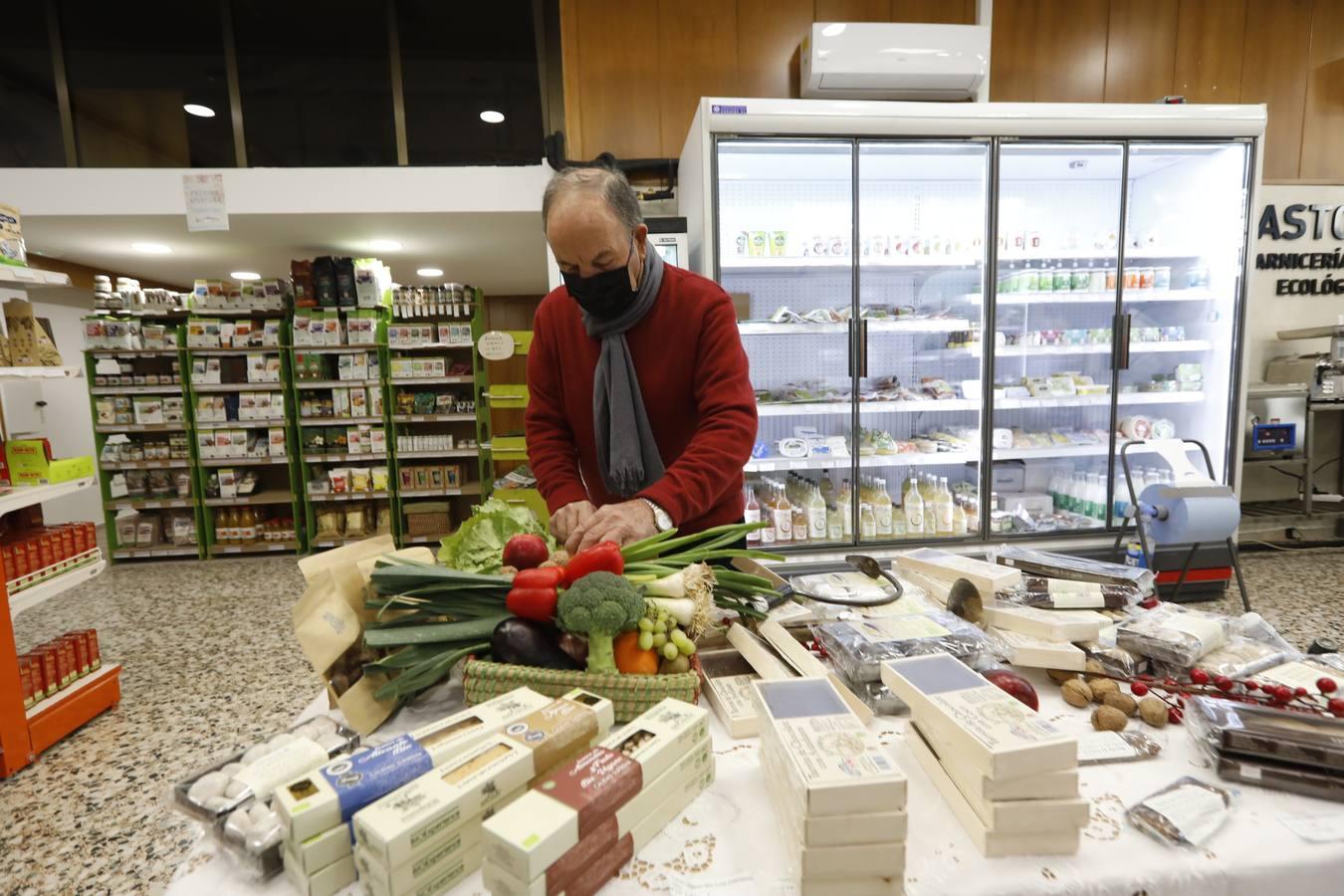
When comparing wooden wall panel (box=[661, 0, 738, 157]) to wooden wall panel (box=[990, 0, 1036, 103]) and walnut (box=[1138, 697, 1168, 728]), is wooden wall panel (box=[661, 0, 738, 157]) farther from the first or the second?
walnut (box=[1138, 697, 1168, 728])

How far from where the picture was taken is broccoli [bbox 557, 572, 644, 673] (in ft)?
3.20

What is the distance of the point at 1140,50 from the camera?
4715 millimetres

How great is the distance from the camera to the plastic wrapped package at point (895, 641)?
1.12m

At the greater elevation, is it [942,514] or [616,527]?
[616,527]

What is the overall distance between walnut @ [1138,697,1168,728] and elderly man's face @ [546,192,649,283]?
4.20 feet

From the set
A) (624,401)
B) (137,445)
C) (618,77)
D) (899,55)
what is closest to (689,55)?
(618,77)

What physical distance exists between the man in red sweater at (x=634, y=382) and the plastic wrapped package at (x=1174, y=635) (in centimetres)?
85

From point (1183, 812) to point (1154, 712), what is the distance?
238 millimetres

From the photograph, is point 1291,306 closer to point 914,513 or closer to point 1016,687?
point 914,513

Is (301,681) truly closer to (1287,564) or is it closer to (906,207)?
(906,207)

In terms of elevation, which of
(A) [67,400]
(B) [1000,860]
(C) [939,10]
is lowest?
(B) [1000,860]

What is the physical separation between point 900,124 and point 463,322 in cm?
398

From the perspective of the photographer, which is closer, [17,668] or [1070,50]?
[17,668]

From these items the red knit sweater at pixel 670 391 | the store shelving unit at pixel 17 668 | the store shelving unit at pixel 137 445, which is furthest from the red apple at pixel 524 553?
the store shelving unit at pixel 137 445
